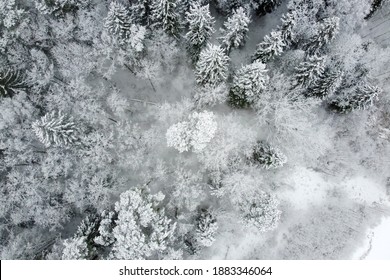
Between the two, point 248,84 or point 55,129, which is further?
point 248,84

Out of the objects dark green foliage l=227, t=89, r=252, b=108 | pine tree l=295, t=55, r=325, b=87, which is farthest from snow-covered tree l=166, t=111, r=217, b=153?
pine tree l=295, t=55, r=325, b=87

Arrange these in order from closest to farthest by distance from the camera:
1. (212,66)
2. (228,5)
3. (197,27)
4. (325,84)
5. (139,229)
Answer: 1. (139,229)
2. (212,66)
3. (197,27)
4. (325,84)
5. (228,5)

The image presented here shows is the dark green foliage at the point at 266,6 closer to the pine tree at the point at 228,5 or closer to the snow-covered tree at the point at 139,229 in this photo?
the pine tree at the point at 228,5

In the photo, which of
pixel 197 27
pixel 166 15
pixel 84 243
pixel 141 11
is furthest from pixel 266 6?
pixel 84 243

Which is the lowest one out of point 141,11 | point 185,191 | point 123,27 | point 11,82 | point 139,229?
point 185,191

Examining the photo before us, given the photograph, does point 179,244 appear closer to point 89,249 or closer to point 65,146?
point 89,249

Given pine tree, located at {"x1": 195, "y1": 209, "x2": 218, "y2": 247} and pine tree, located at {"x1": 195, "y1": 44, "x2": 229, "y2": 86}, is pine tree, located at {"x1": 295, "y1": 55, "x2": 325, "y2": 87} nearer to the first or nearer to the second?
pine tree, located at {"x1": 195, "y1": 44, "x2": 229, "y2": 86}

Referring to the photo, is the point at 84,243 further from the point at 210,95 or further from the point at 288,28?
the point at 288,28
